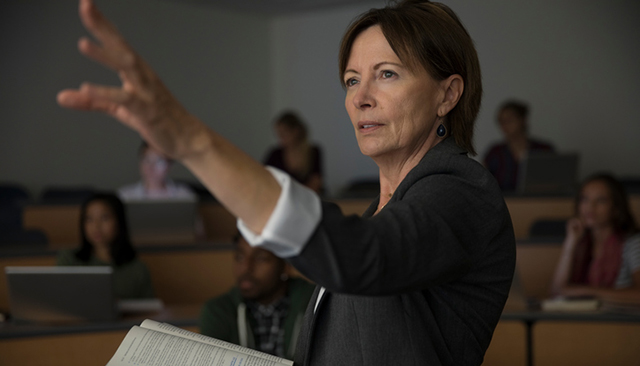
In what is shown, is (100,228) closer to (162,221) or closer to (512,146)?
(162,221)

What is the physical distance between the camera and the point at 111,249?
11.0ft

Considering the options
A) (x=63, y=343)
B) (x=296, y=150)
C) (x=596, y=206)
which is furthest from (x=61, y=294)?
(x=296, y=150)

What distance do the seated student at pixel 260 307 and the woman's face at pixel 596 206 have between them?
68.5 inches

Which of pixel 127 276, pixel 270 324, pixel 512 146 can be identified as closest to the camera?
pixel 270 324

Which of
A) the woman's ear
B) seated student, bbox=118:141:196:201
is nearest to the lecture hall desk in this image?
seated student, bbox=118:141:196:201

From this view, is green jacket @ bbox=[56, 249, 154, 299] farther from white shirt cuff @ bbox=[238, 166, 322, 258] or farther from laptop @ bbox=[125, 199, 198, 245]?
white shirt cuff @ bbox=[238, 166, 322, 258]

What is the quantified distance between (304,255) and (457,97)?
46 cm

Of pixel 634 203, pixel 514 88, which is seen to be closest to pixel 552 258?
pixel 634 203

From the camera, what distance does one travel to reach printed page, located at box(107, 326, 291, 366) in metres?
0.97

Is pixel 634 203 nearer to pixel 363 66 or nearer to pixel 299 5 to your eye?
pixel 363 66

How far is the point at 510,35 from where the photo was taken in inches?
275

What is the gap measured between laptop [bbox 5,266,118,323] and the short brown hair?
1871 millimetres

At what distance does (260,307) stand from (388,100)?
1.83 m


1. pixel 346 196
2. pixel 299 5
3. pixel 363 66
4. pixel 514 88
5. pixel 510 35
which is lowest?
pixel 346 196
